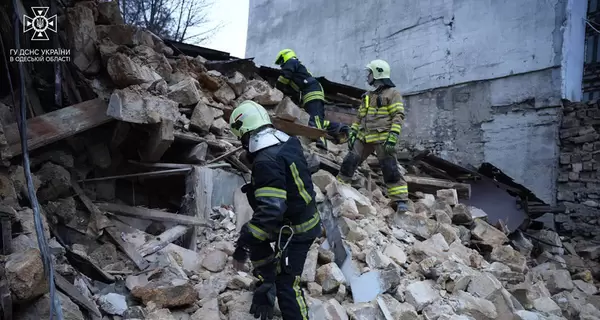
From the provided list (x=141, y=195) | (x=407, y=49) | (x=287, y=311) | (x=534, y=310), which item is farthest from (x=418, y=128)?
(x=287, y=311)

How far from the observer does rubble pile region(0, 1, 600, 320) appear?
2.96 m

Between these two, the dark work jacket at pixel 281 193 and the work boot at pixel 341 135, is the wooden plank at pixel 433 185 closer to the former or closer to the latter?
the work boot at pixel 341 135

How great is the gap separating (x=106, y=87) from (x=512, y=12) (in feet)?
25.6

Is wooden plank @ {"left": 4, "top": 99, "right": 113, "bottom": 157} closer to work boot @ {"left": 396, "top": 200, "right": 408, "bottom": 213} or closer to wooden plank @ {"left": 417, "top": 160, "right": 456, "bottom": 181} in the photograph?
work boot @ {"left": 396, "top": 200, "right": 408, "bottom": 213}

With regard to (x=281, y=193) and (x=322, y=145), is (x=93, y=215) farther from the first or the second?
(x=322, y=145)

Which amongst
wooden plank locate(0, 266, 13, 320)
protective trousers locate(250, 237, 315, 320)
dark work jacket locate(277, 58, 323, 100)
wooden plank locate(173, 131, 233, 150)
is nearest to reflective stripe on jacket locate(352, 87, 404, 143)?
dark work jacket locate(277, 58, 323, 100)

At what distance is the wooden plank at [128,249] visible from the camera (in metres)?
3.48


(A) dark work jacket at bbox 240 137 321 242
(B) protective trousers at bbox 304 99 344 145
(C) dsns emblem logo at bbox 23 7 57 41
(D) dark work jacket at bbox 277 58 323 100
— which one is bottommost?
(A) dark work jacket at bbox 240 137 321 242

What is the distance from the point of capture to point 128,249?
3.61 m

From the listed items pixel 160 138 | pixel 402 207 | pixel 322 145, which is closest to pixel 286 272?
pixel 160 138

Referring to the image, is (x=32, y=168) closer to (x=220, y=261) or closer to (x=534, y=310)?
(x=220, y=261)

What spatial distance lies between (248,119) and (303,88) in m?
3.79

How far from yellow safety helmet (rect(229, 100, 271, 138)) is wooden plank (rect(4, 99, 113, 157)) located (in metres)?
1.56

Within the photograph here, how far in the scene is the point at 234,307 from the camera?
120 inches
